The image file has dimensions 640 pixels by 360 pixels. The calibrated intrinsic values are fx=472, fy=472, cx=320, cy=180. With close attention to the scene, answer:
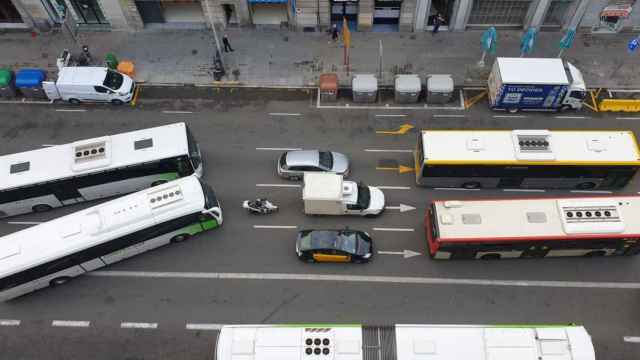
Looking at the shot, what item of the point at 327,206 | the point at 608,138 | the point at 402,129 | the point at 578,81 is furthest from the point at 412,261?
the point at 578,81

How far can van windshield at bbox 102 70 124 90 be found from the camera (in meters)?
37.1

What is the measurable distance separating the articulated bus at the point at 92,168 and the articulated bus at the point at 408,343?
12776 mm

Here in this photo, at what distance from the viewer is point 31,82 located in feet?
124

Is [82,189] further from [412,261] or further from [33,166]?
[412,261]

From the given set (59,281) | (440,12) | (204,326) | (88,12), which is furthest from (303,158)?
(88,12)

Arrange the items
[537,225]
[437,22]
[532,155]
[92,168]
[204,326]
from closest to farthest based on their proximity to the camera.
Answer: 1. [537,225]
2. [204,326]
3. [532,155]
4. [92,168]
5. [437,22]

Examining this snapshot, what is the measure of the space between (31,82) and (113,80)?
6599 millimetres

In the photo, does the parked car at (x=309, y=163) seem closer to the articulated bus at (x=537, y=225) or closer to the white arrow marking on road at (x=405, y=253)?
the white arrow marking on road at (x=405, y=253)

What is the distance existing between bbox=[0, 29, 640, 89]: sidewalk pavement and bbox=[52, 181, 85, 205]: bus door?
12.8 m

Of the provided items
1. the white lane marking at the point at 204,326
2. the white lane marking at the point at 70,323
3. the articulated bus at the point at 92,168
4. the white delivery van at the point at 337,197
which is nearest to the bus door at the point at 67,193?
the articulated bus at the point at 92,168

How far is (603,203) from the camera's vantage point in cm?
2694

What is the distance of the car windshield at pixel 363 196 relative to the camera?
1197 inches

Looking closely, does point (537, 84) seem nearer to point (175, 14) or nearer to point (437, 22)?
point (437, 22)

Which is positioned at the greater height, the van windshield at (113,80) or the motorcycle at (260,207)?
the van windshield at (113,80)
